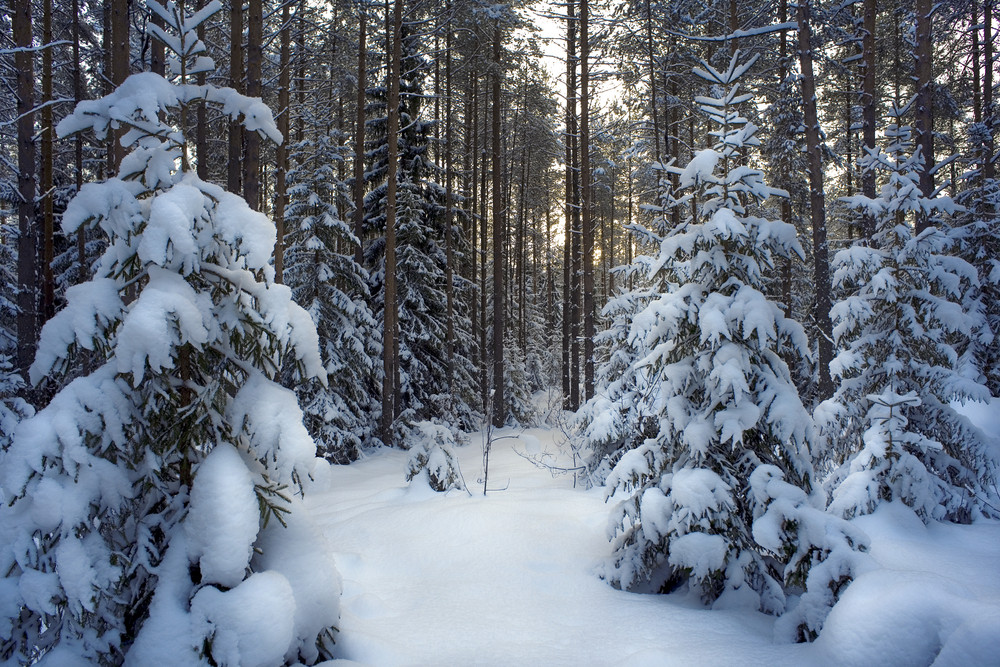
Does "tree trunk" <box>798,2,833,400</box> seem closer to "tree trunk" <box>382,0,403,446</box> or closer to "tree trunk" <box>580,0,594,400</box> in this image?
"tree trunk" <box>580,0,594,400</box>

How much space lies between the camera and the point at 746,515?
446 cm

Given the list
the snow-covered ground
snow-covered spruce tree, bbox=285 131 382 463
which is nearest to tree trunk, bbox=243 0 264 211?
the snow-covered ground

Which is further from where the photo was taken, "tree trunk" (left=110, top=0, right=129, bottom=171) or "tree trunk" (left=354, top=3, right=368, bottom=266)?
"tree trunk" (left=354, top=3, right=368, bottom=266)

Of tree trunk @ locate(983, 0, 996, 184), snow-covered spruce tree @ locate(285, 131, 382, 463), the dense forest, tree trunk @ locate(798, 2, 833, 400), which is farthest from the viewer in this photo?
snow-covered spruce tree @ locate(285, 131, 382, 463)

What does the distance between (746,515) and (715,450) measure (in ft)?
1.95

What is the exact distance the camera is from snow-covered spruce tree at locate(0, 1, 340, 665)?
270cm

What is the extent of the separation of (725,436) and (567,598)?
188cm

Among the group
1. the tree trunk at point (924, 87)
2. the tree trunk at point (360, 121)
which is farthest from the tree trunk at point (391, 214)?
the tree trunk at point (924, 87)

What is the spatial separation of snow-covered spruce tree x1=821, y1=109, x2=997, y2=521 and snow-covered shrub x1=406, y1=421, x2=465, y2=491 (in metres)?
5.04

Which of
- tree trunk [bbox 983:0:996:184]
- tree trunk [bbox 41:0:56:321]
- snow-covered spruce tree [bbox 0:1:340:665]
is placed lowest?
snow-covered spruce tree [bbox 0:1:340:665]

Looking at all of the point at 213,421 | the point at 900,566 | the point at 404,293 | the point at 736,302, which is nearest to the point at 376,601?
the point at 213,421

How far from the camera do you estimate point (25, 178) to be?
29.2 ft

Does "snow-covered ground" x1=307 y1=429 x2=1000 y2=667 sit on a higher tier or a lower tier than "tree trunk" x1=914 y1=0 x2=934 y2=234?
lower

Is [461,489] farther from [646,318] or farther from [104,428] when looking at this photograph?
[104,428]
